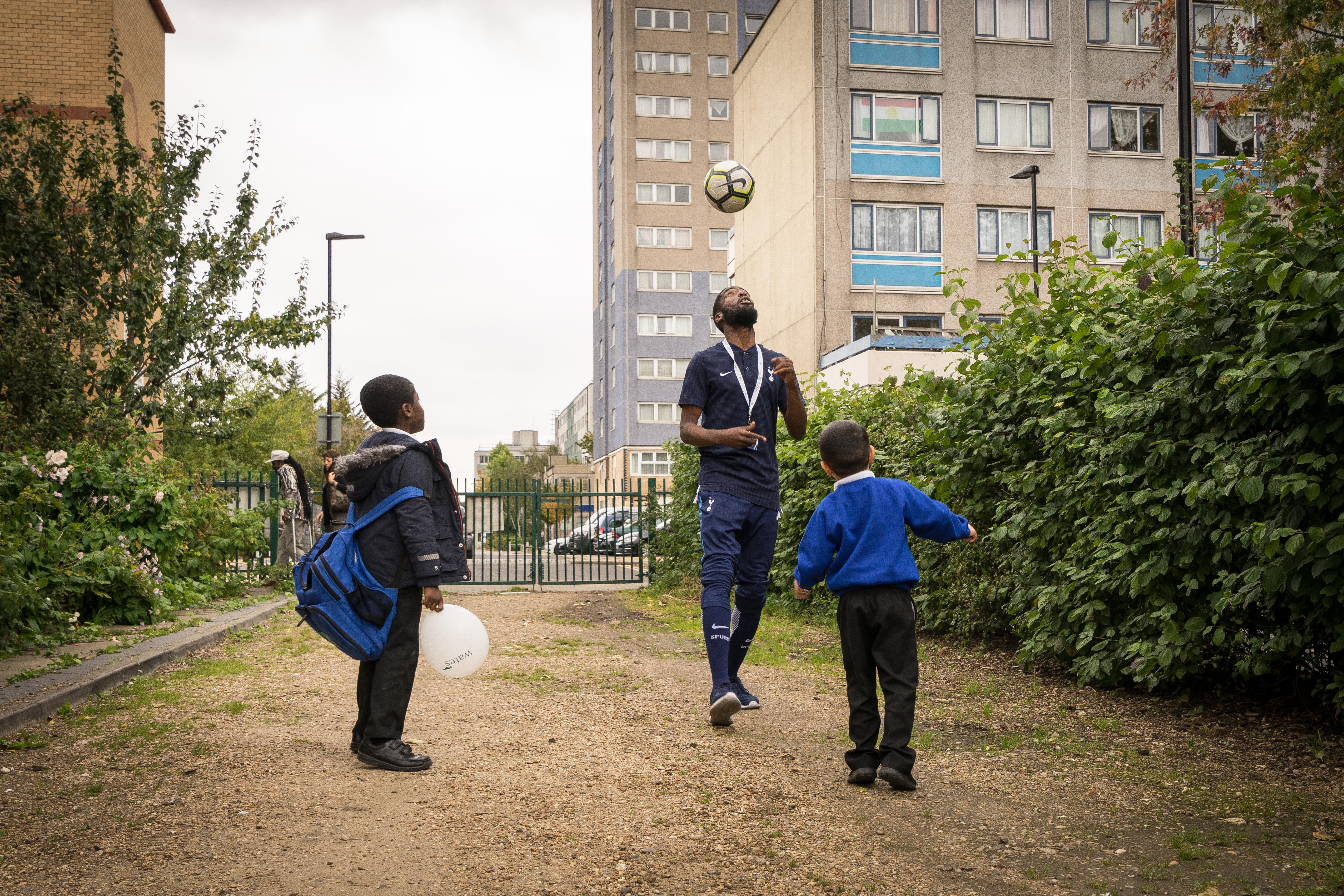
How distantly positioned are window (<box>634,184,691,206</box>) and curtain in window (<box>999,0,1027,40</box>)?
A: 1314 inches

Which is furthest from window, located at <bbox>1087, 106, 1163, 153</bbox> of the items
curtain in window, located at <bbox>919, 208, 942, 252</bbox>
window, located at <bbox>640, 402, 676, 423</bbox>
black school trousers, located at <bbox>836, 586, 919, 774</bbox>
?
window, located at <bbox>640, 402, 676, 423</bbox>

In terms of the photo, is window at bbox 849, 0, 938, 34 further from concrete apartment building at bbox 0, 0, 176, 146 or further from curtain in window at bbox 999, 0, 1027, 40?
concrete apartment building at bbox 0, 0, 176, 146

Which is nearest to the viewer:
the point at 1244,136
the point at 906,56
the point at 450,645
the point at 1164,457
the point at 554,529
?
the point at 450,645

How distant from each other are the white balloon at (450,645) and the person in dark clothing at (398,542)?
62 millimetres

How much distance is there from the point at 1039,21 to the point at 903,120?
5184 millimetres

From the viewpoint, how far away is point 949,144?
31.8 m

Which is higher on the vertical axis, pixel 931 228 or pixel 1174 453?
pixel 931 228

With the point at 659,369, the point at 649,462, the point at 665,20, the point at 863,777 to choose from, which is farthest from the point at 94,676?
the point at 665,20

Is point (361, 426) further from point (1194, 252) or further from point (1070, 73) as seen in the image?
point (1194, 252)

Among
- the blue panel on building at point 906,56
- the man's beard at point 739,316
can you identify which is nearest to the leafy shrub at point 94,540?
the man's beard at point 739,316

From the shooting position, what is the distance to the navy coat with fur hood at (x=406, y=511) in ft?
14.4

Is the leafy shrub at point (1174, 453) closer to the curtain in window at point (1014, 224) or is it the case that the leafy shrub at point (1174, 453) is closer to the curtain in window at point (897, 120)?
the curtain in window at point (897, 120)

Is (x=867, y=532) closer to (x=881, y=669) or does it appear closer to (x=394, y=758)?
(x=881, y=669)

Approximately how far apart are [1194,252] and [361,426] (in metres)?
44.7
